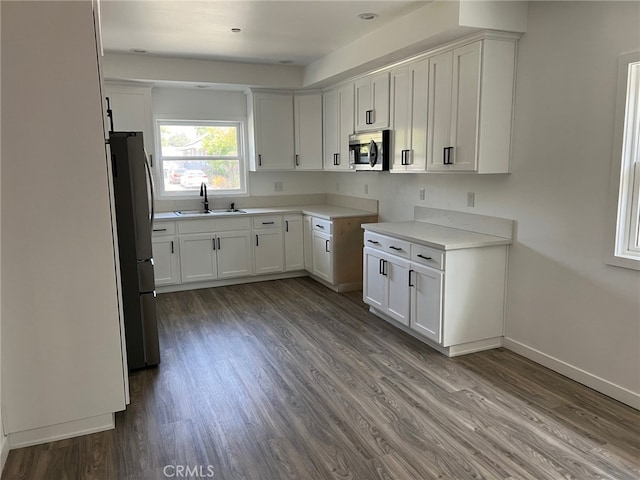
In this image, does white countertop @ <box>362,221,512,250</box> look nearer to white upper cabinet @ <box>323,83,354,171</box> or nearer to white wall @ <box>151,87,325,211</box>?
white upper cabinet @ <box>323,83,354,171</box>

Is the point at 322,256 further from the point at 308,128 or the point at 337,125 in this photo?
the point at 308,128

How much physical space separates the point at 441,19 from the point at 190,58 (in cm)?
297

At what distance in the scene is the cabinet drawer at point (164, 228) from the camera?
17.0ft

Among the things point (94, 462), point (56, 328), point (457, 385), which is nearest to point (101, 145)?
point (56, 328)

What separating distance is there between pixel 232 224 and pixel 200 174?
91 centimetres

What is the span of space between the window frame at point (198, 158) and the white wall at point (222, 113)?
0.14ft

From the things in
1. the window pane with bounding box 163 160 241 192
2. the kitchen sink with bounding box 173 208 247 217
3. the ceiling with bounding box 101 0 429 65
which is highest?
the ceiling with bounding box 101 0 429 65

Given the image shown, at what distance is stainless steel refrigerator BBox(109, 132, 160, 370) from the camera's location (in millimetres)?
3080

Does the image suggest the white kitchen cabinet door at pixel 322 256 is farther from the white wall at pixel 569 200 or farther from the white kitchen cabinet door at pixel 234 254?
the white wall at pixel 569 200

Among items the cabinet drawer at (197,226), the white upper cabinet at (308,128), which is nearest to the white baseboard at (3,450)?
the cabinet drawer at (197,226)

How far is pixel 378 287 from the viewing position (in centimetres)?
422

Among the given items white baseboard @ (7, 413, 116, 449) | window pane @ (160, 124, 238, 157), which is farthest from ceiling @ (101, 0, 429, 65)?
white baseboard @ (7, 413, 116, 449)

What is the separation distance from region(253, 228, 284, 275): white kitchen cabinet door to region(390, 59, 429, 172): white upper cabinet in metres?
1.96

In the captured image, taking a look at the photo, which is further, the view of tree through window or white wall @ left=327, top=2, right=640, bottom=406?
the view of tree through window
